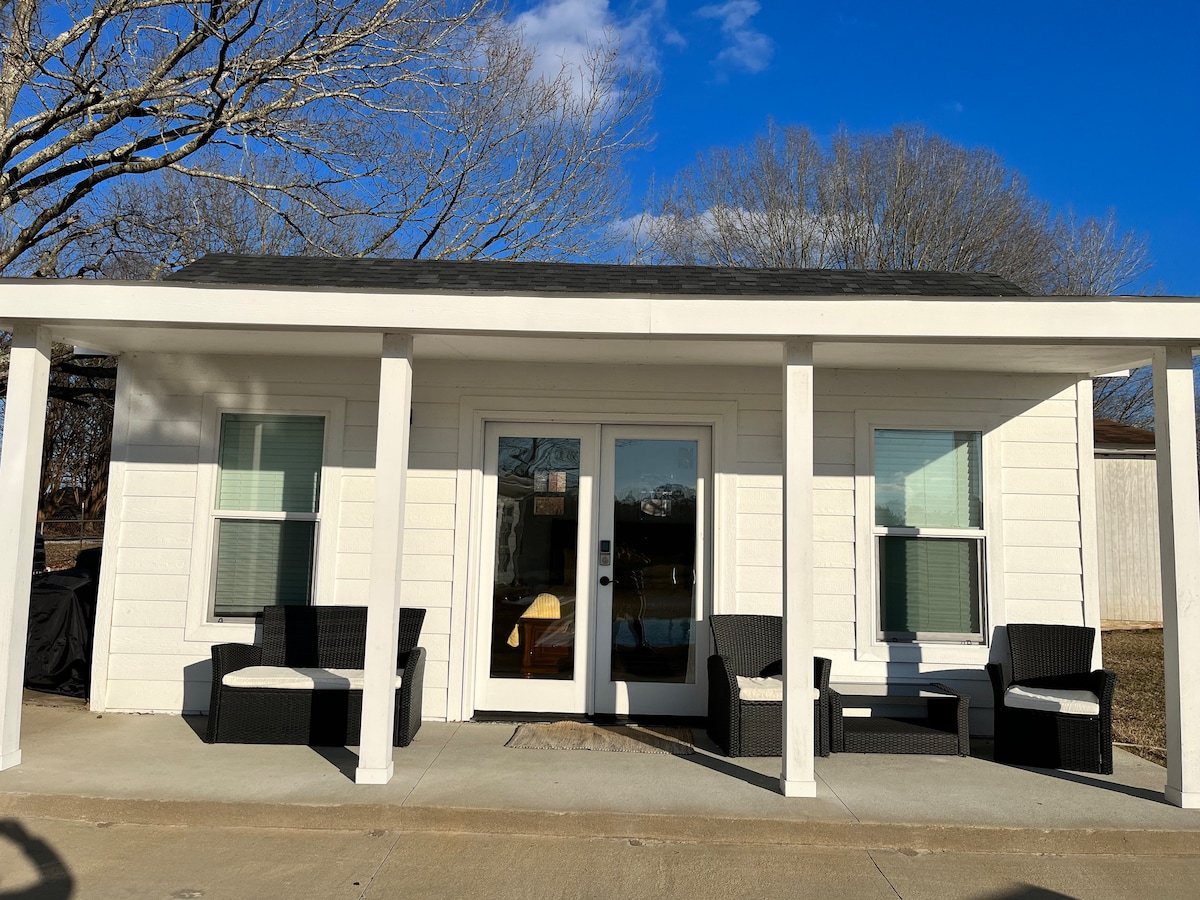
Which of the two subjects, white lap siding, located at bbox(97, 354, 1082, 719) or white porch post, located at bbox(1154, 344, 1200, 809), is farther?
white lap siding, located at bbox(97, 354, 1082, 719)

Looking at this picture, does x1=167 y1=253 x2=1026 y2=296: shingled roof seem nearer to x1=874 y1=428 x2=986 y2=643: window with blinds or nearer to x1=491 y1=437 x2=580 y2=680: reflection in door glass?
x1=874 y1=428 x2=986 y2=643: window with blinds

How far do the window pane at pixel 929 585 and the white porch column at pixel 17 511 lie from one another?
5148mm

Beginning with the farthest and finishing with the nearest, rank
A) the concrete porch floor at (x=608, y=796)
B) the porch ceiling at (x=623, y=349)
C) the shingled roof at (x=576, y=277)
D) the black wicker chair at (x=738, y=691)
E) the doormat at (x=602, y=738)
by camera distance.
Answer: the shingled roof at (x=576, y=277) → the doormat at (x=602, y=738) → the black wicker chair at (x=738, y=691) → the porch ceiling at (x=623, y=349) → the concrete porch floor at (x=608, y=796)

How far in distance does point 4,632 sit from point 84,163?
9068 mm

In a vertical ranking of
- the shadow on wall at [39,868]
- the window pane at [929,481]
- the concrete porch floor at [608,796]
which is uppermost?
the window pane at [929,481]

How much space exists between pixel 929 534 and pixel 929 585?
1.15 ft

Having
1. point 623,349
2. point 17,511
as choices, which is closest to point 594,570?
point 623,349

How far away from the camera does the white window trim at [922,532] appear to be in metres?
5.80

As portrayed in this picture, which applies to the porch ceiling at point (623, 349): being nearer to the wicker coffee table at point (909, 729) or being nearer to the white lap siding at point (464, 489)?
the white lap siding at point (464, 489)

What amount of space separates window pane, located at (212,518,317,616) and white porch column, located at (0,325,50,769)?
146 centimetres

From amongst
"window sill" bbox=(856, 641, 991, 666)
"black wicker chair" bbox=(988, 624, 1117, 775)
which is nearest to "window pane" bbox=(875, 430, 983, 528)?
"window sill" bbox=(856, 641, 991, 666)

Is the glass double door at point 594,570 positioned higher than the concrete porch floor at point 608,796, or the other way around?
the glass double door at point 594,570

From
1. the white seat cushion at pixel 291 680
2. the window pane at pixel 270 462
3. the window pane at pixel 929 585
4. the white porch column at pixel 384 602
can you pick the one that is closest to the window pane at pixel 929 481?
the window pane at pixel 929 585

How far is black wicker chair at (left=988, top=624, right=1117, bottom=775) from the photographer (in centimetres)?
485
